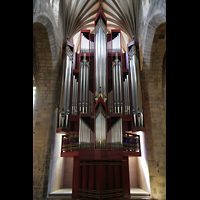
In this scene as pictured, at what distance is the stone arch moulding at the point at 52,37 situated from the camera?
9.59 m

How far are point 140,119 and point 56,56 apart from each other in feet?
20.1

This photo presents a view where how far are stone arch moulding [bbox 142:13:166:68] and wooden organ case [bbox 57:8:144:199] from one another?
27.7 inches

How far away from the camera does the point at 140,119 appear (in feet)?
33.9

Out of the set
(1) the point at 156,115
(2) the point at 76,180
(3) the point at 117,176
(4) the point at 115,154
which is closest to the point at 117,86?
(1) the point at 156,115

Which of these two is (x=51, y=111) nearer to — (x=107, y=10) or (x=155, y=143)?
(x=155, y=143)

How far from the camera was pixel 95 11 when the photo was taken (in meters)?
15.1

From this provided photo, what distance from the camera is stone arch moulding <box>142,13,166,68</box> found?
9.42 meters

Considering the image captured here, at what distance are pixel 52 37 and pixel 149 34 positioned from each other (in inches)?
211

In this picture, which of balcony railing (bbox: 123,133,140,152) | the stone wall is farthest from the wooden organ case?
the stone wall

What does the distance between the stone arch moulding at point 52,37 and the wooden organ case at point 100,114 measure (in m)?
0.60

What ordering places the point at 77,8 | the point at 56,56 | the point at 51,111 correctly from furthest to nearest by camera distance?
Result: the point at 77,8 < the point at 56,56 < the point at 51,111

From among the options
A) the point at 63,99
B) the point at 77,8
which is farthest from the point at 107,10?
the point at 63,99

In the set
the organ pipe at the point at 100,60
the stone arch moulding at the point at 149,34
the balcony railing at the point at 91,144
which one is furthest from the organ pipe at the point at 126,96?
the stone arch moulding at the point at 149,34

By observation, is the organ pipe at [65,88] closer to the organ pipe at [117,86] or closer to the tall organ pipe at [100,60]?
the tall organ pipe at [100,60]
